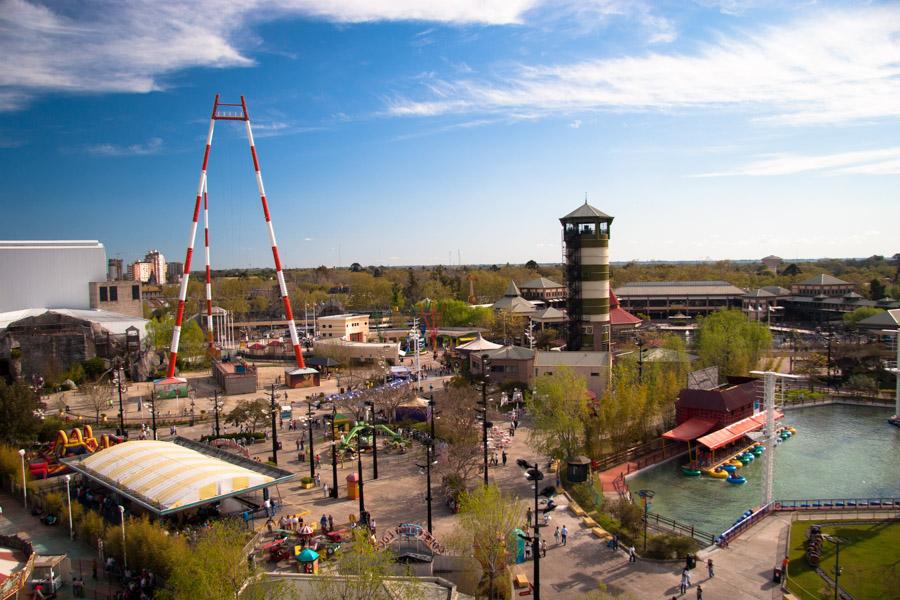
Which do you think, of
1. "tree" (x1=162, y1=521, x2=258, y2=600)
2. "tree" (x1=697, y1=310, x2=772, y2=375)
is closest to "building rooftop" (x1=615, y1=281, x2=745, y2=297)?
"tree" (x1=697, y1=310, x2=772, y2=375)

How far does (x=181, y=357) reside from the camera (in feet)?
218

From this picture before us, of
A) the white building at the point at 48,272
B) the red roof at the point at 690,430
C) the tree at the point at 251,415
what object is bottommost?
the red roof at the point at 690,430

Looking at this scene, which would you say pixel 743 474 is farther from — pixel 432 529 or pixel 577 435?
pixel 432 529

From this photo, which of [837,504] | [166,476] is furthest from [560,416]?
[166,476]

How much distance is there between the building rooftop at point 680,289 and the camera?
94125 millimetres

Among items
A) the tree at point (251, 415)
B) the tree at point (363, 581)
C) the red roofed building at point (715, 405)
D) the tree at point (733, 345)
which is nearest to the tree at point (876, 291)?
the tree at point (733, 345)

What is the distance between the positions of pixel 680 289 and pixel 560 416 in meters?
73.8

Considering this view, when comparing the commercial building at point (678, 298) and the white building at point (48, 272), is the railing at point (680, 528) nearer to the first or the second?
the commercial building at point (678, 298)

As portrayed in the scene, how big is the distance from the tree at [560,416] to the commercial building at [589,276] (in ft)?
43.7

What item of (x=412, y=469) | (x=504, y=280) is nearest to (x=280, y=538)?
(x=412, y=469)

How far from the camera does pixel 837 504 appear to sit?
25688mm

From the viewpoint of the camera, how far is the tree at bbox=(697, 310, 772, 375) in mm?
48344

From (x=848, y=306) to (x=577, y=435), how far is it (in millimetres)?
74311

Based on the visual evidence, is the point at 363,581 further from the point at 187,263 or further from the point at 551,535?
the point at 187,263
